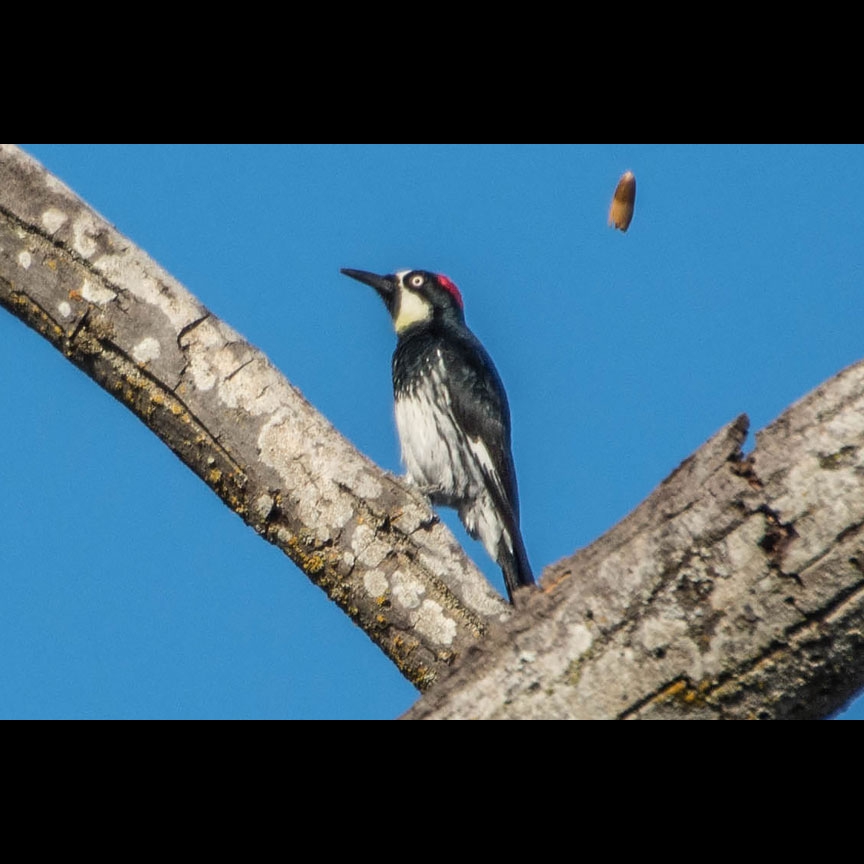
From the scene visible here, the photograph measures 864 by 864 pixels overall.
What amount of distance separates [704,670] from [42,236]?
254cm

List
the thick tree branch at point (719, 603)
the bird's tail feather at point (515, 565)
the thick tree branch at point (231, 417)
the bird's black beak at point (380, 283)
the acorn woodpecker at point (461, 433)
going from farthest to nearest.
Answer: the bird's black beak at point (380, 283) < the acorn woodpecker at point (461, 433) < the bird's tail feather at point (515, 565) < the thick tree branch at point (231, 417) < the thick tree branch at point (719, 603)

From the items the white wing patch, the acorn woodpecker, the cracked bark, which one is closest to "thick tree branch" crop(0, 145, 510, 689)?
the cracked bark

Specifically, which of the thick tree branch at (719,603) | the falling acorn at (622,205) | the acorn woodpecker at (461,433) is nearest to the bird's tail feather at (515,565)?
the acorn woodpecker at (461,433)

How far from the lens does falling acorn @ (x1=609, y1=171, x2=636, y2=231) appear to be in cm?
636

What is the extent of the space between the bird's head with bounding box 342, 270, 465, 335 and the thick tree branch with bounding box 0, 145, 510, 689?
437cm

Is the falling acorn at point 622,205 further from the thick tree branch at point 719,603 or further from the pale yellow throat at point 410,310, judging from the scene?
the thick tree branch at point 719,603

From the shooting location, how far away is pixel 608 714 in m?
2.61

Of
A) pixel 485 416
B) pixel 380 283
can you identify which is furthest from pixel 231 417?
pixel 380 283

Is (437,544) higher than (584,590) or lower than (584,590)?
higher

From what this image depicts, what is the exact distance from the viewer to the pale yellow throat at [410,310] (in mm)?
8141

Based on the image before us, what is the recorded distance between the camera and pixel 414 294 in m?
8.21
